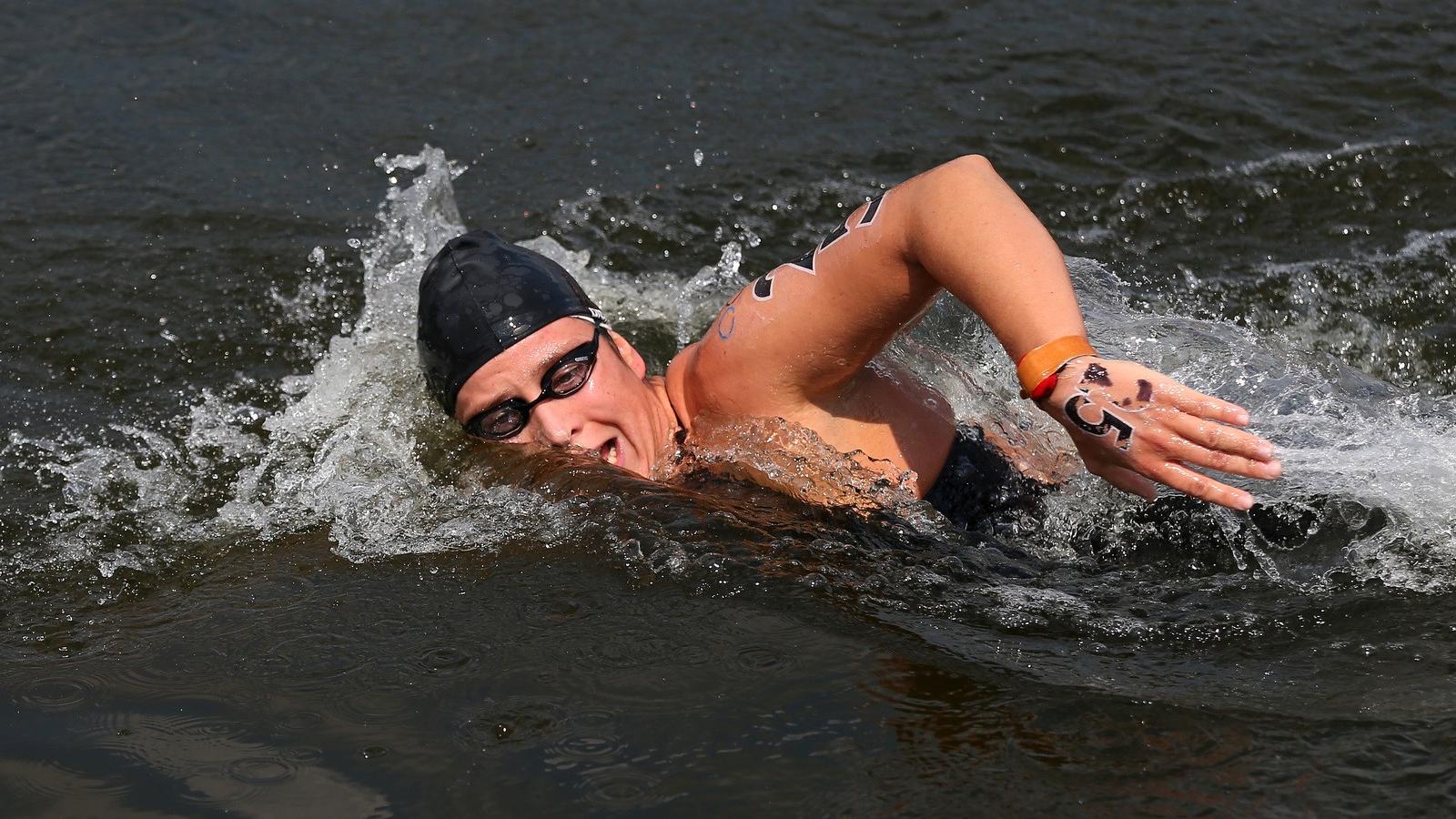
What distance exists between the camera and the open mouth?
14.2ft

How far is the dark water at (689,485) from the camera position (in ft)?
9.38

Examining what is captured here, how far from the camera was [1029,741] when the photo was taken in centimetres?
277

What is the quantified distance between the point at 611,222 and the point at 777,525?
3.36 metres

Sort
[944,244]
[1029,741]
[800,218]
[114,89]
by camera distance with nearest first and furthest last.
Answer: [1029,741], [944,244], [800,218], [114,89]

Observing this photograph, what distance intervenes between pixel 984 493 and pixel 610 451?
3.88ft

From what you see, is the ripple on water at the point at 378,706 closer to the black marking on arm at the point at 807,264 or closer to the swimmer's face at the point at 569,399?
the swimmer's face at the point at 569,399

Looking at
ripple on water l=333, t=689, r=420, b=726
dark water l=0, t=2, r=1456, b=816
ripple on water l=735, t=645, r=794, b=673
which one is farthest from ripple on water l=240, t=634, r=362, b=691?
ripple on water l=735, t=645, r=794, b=673

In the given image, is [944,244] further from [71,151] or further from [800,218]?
[71,151]

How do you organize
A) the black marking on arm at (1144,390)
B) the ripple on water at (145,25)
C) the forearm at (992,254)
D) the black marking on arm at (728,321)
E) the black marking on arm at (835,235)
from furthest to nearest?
the ripple on water at (145,25)
the black marking on arm at (728,321)
the black marking on arm at (835,235)
the forearm at (992,254)
the black marking on arm at (1144,390)

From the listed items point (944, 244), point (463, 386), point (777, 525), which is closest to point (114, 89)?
point (463, 386)

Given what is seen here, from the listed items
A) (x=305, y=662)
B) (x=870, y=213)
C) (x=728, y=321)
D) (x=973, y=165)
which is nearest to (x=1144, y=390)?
(x=973, y=165)

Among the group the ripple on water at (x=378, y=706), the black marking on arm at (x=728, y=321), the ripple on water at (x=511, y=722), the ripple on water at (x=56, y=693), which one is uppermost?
the black marking on arm at (x=728, y=321)

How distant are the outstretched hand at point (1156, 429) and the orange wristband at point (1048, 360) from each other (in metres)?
0.02

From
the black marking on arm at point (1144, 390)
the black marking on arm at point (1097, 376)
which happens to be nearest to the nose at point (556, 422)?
the black marking on arm at point (1097, 376)
